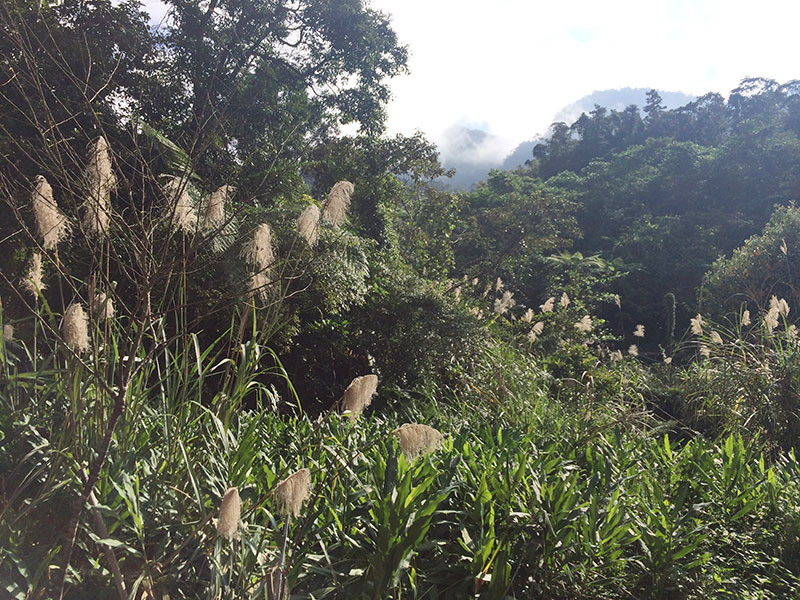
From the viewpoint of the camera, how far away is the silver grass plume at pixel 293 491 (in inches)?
47.9

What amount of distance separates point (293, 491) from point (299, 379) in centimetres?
420

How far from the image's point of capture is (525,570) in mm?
1903

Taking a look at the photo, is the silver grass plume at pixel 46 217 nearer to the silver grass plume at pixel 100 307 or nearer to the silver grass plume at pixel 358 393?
the silver grass plume at pixel 100 307

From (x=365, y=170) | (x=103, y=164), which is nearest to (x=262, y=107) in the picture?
(x=365, y=170)

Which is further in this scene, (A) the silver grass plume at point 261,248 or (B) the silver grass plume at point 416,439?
(A) the silver grass plume at point 261,248

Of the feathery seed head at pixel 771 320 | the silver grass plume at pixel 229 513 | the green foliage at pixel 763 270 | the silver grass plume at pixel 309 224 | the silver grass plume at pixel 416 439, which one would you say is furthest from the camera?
the green foliage at pixel 763 270

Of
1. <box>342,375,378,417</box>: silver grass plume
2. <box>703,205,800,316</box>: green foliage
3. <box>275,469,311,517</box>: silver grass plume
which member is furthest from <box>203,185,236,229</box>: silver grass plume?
<box>703,205,800,316</box>: green foliage

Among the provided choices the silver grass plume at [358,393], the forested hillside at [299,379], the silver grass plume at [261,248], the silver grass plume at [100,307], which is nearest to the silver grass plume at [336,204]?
the forested hillside at [299,379]

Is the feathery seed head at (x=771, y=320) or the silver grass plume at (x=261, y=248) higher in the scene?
the silver grass plume at (x=261, y=248)

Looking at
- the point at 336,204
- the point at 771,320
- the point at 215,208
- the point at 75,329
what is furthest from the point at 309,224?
the point at 771,320

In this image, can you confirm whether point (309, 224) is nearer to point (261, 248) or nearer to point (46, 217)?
point (261, 248)

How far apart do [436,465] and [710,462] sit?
1.50m

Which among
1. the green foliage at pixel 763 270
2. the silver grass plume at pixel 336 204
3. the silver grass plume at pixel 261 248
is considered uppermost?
the silver grass plume at pixel 336 204

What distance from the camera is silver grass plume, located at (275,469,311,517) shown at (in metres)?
1.22
